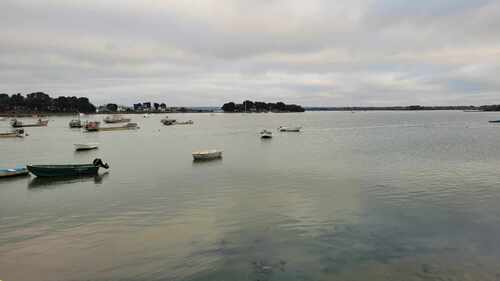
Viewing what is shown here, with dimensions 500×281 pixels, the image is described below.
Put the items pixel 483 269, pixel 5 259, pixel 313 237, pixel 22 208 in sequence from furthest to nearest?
pixel 22 208 → pixel 313 237 → pixel 5 259 → pixel 483 269

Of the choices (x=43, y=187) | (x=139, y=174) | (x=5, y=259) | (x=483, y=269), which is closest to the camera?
(x=483, y=269)

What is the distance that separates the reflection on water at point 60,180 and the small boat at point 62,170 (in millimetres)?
484

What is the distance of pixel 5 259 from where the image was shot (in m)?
15.1

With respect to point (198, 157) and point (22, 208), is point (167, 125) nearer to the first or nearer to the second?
point (198, 157)

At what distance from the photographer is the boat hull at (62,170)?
1350 inches

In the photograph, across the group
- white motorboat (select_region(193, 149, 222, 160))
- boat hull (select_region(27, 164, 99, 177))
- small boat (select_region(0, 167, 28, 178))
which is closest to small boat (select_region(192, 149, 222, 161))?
white motorboat (select_region(193, 149, 222, 160))

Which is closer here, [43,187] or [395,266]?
[395,266]

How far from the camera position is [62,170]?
34875 mm

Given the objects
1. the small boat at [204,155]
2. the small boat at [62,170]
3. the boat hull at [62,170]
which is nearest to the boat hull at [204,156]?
the small boat at [204,155]

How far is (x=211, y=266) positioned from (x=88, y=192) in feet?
60.9

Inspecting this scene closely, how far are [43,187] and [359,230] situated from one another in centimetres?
2683

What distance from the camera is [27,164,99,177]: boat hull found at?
3428 centimetres

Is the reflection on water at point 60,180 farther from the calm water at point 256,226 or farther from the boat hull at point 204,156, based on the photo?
the boat hull at point 204,156

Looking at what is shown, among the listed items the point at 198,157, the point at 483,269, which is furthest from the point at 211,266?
the point at 198,157
